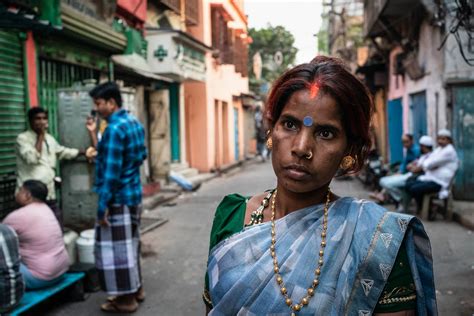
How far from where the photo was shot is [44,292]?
456 centimetres

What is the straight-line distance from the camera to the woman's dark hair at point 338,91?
4.94ft

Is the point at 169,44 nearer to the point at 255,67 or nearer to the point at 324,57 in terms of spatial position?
the point at 324,57

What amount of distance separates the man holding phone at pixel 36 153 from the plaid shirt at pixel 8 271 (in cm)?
168

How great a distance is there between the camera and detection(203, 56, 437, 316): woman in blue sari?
1.44 meters

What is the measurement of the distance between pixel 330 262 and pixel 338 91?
19.2 inches

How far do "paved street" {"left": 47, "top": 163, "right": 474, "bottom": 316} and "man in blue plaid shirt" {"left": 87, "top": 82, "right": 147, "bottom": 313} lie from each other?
348 millimetres

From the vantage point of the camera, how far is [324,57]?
1.62m

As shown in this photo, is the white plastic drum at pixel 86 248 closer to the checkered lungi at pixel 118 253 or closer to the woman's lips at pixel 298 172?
the checkered lungi at pixel 118 253

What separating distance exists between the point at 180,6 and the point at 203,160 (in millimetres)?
5645

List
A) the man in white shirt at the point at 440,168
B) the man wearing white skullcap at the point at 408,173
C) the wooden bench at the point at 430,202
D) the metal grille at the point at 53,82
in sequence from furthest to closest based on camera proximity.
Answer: the man wearing white skullcap at the point at 408,173 → the wooden bench at the point at 430,202 → the man in white shirt at the point at 440,168 → the metal grille at the point at 53,82

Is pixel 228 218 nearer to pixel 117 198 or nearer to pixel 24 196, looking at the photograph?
pixel 117 198

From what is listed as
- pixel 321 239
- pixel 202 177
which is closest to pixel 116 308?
pixel 321 239

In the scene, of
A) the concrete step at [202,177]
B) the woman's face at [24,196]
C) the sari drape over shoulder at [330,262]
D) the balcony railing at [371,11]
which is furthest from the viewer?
the concrete step at [202,177]

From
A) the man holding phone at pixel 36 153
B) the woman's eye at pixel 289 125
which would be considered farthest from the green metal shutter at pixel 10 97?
the woman's eye at pixel 289 125
